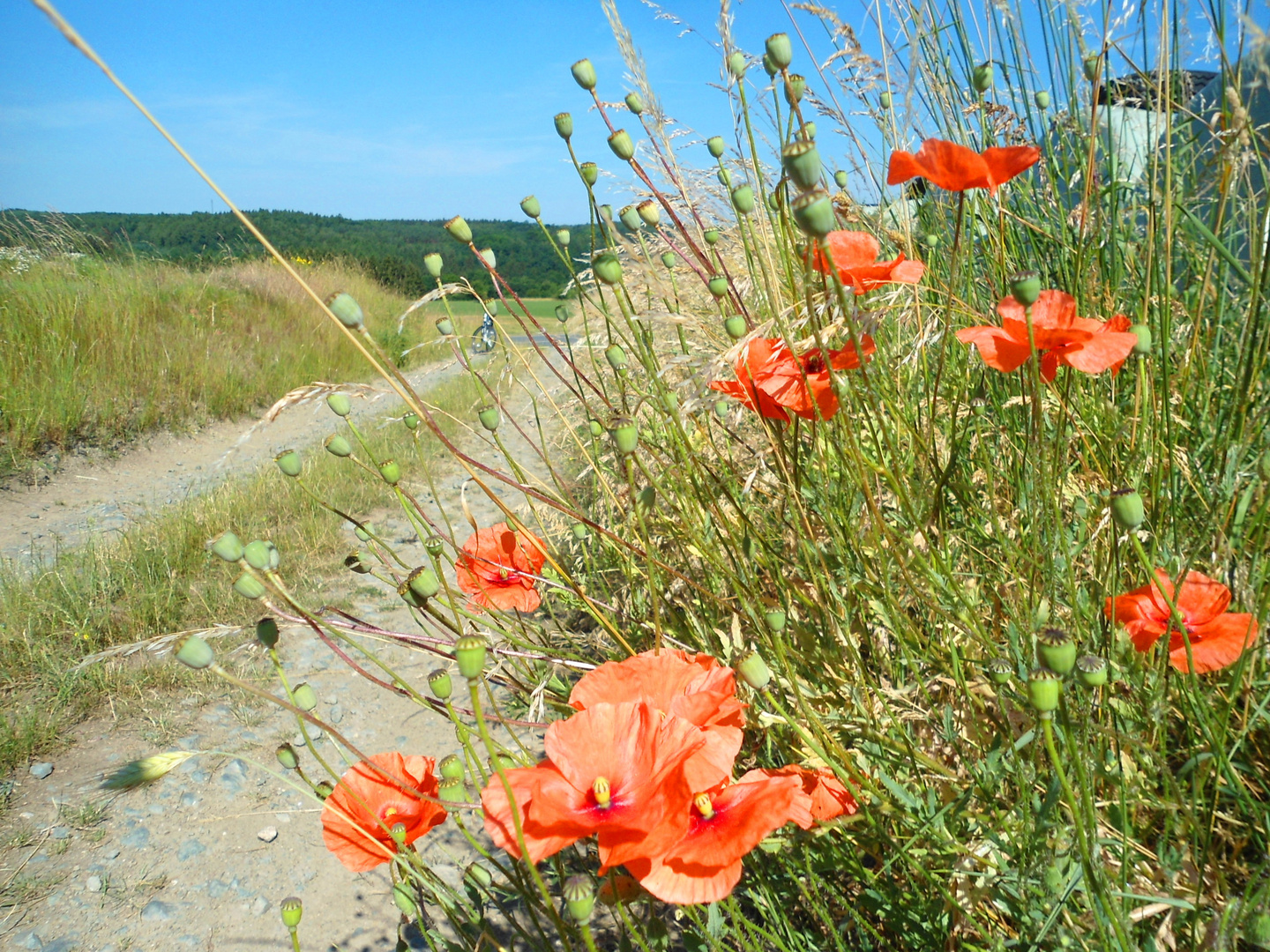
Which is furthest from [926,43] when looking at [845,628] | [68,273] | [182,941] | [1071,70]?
[68,273]

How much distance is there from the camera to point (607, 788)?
809 millimetres

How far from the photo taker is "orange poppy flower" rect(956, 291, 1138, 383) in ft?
3.14

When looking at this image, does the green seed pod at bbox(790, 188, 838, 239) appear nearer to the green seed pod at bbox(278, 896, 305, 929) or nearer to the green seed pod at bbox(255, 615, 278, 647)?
the green seed pod at bbox(255, 615, 278, 647)

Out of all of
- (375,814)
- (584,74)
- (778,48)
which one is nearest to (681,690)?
(375,814)

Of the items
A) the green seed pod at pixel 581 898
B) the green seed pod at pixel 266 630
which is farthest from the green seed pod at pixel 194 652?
the green seed pod at pixel 581 898

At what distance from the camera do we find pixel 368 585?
138 inches

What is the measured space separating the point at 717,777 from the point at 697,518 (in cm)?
71

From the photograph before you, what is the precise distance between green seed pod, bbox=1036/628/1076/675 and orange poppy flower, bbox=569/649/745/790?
12.3 inches

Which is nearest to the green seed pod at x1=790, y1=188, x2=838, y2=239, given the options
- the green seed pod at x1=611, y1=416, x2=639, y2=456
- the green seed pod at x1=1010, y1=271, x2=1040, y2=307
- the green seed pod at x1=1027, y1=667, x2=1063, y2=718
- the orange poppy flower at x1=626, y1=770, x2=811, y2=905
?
the green seed pod at x1=1010, y1=271, x2=1040, y2=307

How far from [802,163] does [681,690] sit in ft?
1.98

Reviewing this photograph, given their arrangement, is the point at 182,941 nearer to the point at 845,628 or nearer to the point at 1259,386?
the point at 845,628

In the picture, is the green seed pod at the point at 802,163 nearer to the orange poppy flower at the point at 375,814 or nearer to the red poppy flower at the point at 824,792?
the red poppy flower at the point at 824,792

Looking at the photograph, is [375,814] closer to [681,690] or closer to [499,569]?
[681,690]

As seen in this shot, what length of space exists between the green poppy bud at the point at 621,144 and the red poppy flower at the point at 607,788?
0.98 meters
